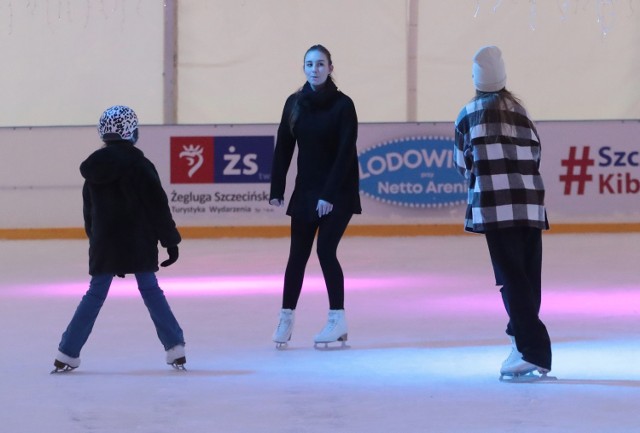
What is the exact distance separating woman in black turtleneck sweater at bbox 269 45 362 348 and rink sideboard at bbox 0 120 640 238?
7.01 meters

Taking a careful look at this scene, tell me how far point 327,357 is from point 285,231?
7.31m

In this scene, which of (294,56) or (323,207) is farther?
(294,56)

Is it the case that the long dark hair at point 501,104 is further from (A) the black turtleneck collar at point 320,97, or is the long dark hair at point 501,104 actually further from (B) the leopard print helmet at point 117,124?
(B) the leopard print helmet at point 117,124

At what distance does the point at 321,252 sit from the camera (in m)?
5.80

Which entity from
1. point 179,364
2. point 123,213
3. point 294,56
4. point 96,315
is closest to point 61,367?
point 96,315

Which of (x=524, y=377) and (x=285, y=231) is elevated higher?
(x=285, y=231)

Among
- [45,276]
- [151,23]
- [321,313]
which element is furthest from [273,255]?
[151,23]

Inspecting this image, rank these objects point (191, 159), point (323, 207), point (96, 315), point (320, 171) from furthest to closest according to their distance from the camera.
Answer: point (191, 159) < point (320, 171) < point (323, 207) < point (96, 315)

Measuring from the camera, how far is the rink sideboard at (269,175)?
12914 mm

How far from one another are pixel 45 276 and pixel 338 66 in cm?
659

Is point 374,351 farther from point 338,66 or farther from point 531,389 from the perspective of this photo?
point 338,66

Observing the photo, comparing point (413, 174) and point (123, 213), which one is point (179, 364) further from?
point (413, 174)

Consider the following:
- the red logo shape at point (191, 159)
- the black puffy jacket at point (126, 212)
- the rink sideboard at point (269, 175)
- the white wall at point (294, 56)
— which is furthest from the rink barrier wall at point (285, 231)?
the black puffy jacket at point (126, 212)

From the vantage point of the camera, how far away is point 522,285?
15.8ft
